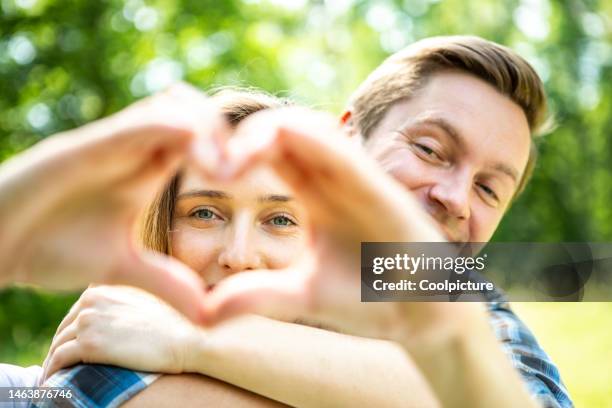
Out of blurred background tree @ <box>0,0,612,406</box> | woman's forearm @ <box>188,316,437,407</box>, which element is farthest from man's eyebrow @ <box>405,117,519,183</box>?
blurred background tree @ <box>0,0,612,406</box>

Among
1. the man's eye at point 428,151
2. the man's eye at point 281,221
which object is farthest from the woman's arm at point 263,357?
the man's eye at point 428,151

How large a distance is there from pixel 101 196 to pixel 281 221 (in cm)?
89

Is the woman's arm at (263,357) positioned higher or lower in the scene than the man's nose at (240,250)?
lower

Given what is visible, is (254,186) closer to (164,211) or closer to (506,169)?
(164,211)

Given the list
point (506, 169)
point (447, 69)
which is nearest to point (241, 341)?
point (506, 169)

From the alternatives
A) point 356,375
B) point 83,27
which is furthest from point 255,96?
point 83,27

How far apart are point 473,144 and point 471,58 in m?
0.28

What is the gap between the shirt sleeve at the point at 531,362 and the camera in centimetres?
142

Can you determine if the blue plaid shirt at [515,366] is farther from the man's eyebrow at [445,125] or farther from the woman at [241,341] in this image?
the man's eyebrow at [445,125]

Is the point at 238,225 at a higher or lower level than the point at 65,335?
higher

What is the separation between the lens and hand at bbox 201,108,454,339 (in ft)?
2.02

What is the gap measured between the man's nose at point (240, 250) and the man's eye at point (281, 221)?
0.05 m

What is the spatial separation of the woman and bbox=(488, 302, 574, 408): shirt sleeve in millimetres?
328

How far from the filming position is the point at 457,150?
68.7 inches
